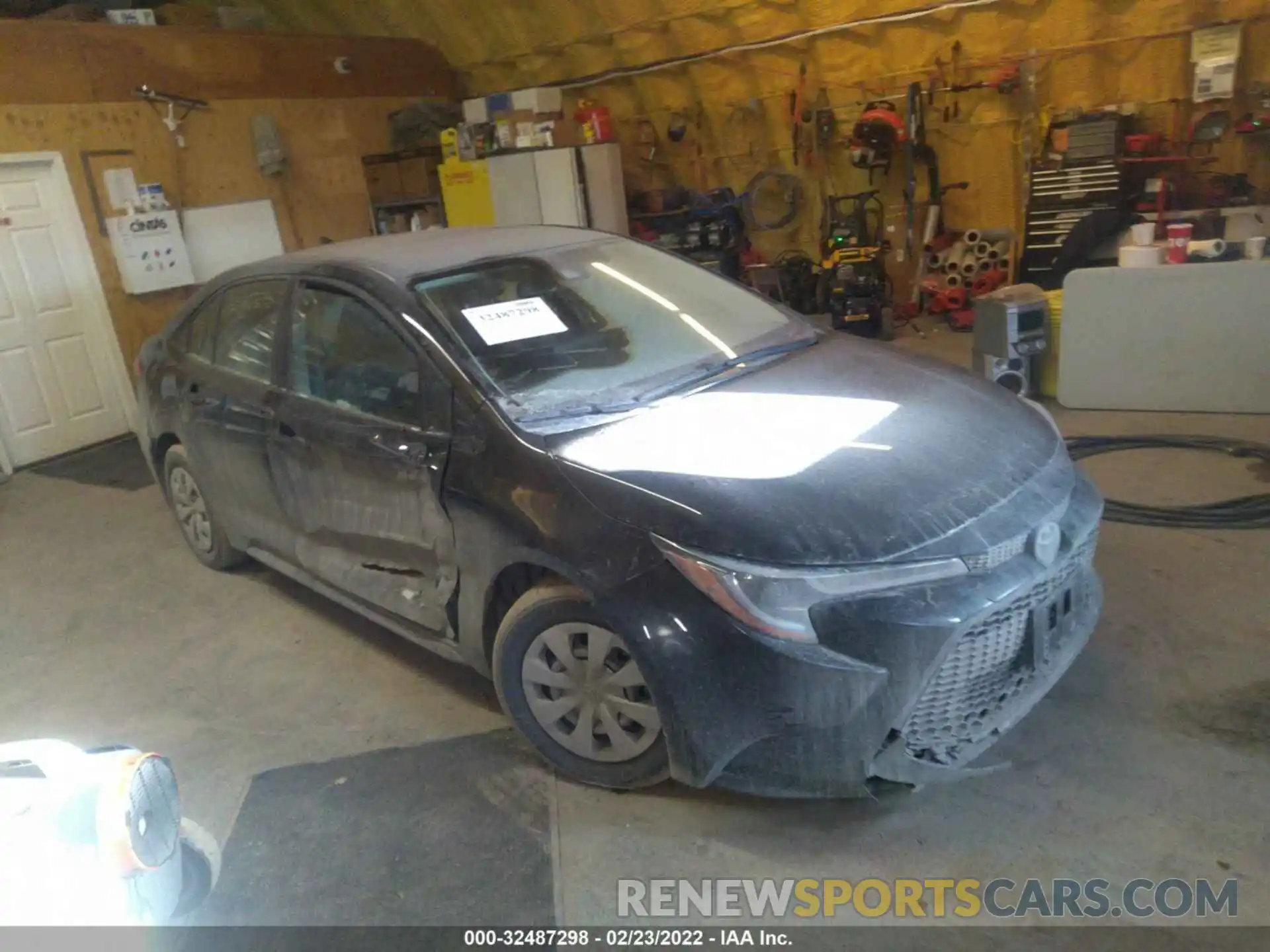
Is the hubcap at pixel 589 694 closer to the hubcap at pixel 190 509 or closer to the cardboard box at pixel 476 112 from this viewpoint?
the hubcap at pixel 190 509

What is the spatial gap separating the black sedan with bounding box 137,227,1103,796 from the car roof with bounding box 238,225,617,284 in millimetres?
17

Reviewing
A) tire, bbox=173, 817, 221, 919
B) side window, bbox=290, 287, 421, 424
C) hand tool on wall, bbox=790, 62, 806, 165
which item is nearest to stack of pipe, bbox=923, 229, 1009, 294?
hand tool on wall, bbox=790, 62, 806, 165

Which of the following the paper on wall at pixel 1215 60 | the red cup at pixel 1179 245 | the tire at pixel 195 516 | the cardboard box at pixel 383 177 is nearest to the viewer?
the tire at pixel 195 516

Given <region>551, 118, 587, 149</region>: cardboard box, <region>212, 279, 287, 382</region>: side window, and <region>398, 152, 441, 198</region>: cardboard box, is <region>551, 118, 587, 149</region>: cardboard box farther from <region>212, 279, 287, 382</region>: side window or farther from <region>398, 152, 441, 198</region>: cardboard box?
<region>212, 279, 287, 382</region>: side window

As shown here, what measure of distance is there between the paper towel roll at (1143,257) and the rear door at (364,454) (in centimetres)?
382

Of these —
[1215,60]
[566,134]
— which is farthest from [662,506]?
[566,134]

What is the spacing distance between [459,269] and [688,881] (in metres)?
1.74

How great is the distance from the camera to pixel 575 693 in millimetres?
2160

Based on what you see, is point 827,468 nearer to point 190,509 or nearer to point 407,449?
point 407,449

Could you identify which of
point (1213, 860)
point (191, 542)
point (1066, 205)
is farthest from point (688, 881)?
point (1066, 205)

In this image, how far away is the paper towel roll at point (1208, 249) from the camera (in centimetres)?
432

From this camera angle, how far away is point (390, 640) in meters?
3.15

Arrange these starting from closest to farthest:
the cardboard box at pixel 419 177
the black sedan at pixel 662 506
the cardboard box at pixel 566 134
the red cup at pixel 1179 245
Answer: the black sedan at pixel 662 506 < the red cup at pixel 1179 245 < the cardboard box at pixel 566 134 < the cardboard box at pixel 419 177

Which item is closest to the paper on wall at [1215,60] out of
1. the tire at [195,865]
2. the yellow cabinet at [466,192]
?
the yellow cabinet at [466,192]
